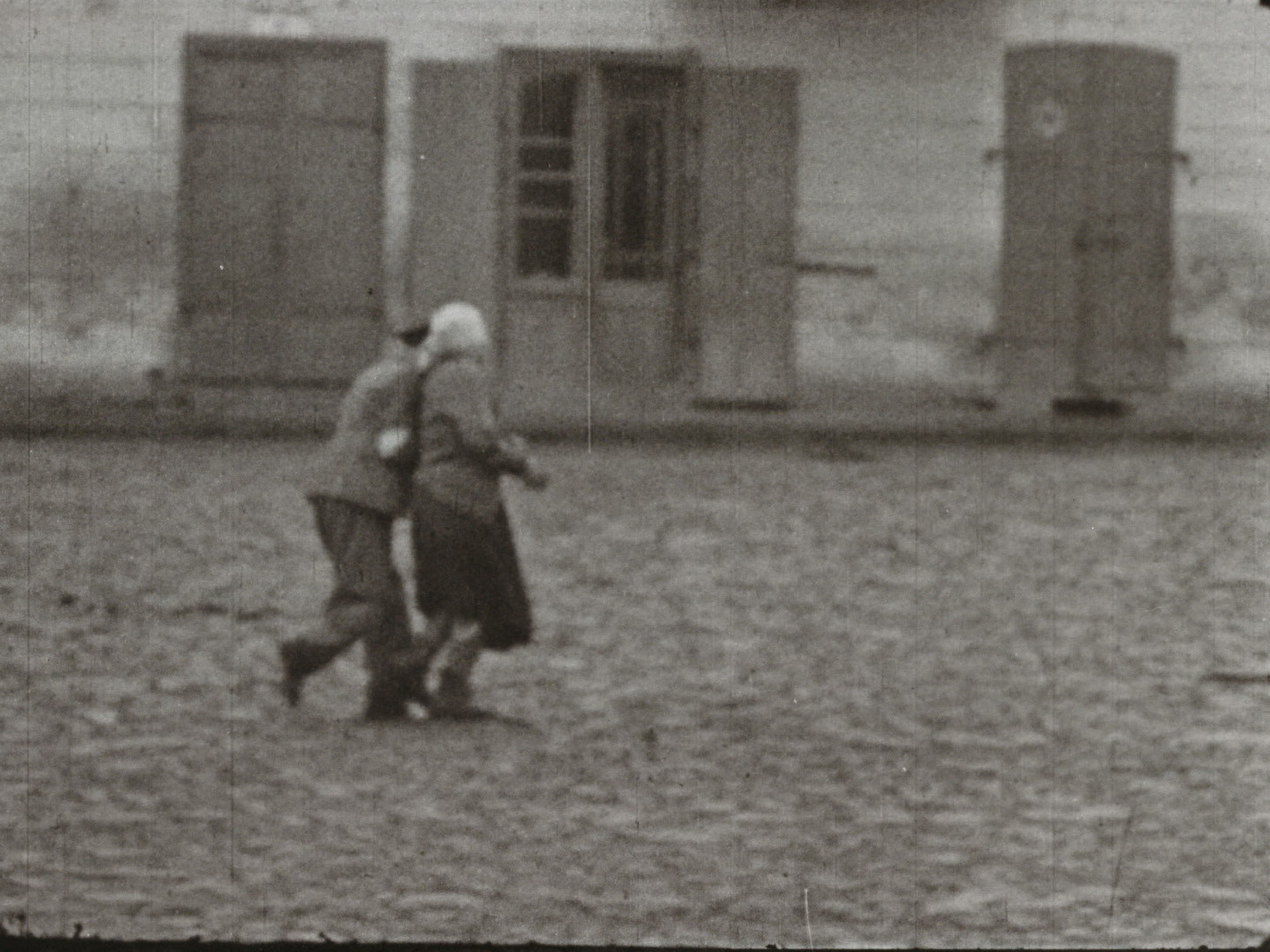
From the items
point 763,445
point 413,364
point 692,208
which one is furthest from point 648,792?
point 763,445

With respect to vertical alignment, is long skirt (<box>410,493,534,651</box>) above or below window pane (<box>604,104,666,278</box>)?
below

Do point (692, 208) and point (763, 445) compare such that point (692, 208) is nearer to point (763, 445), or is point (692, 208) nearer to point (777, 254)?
point (777, 254)

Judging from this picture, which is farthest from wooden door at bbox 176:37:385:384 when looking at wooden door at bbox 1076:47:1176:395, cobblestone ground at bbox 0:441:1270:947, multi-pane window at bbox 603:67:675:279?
wooden door at bbox 1076:47:1176:395

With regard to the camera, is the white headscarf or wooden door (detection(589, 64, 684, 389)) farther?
wooden door (detection(589, 64, 684, 389))

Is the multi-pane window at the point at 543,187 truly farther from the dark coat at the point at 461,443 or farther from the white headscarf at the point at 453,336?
the dark coat at the point at 461,443

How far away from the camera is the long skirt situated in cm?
586

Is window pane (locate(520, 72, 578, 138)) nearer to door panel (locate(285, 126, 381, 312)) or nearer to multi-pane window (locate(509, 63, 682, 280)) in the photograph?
multi-pane window (locate(509, 63, 682, 280))

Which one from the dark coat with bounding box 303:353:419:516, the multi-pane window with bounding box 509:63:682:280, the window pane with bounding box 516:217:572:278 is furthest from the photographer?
the window pane with bounding box 516:217:572:278

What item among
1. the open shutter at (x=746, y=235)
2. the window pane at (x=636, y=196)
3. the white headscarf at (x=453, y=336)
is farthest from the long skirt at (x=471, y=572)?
the window pane at (x=636, y=196)

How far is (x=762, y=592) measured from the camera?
25.2ft

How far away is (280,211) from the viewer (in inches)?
238

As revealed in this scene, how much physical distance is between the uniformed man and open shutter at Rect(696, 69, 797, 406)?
765 mm

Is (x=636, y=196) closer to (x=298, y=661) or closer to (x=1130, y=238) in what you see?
(x=1130, y=238)

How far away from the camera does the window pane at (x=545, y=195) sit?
6754 millimetres
